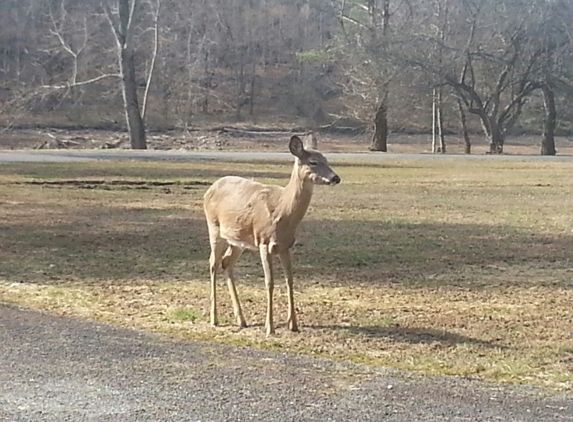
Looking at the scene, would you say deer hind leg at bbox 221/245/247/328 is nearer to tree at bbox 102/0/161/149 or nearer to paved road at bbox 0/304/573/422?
paved road at bbox 0/304/573/422

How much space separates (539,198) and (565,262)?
9789 millimetres

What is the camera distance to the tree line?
1827 inches

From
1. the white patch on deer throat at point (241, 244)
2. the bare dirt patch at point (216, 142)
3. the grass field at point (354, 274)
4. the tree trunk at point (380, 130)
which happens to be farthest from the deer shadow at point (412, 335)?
the tree trunk at point (380, 130)

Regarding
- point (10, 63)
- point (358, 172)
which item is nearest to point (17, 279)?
point (358, 172)

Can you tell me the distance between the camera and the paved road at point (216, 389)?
584 centimetres

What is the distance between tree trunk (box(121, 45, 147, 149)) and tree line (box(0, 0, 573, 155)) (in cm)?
6

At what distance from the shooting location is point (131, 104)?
4472cm

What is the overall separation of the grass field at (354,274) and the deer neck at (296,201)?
0.93 meters

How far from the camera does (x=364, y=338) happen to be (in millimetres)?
8305

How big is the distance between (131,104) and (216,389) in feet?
129

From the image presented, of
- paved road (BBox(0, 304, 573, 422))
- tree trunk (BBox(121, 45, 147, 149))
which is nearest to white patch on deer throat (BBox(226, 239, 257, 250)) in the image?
paved road (BBox(0, 304, 573, 422))

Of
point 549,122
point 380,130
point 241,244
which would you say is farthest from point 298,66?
→ point 241,244

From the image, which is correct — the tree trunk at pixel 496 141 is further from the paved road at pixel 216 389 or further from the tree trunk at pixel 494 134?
the paved road at pixel 216 389

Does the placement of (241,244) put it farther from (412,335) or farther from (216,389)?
(216,389)
